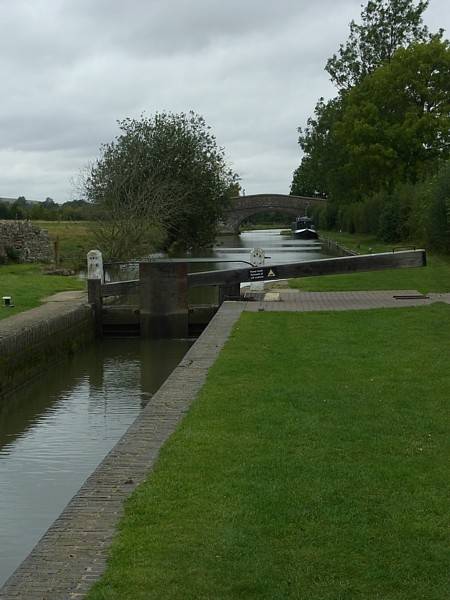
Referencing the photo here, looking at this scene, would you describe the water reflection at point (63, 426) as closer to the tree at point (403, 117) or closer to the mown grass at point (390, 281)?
the mown grass at point (390, 281)

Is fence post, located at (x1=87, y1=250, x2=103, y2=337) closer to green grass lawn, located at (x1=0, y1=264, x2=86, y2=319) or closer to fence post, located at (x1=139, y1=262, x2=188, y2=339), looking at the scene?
fence post, located at (x1=139, y1=262, x2=188, y2=339)

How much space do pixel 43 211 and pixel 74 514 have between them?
6131 centimetres

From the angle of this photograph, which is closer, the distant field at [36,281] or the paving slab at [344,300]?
the paving slab at [344,300]

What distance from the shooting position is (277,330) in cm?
1205

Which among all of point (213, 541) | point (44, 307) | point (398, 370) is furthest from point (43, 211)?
point (213, 541)

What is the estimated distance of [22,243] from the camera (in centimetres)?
2964

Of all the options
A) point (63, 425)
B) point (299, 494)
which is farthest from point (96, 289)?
point (299, 494)

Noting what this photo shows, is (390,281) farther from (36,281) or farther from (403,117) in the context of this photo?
(403,117)

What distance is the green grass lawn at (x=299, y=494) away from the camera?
3805 mm

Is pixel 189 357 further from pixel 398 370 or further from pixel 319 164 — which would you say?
pixel 319 164

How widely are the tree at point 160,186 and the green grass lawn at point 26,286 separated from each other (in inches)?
233

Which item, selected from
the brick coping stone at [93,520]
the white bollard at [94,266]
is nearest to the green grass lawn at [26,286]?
the white bollard at [94,266]

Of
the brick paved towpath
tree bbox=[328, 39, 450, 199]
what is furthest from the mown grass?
tree bbox=[328, 39, 450, 199]

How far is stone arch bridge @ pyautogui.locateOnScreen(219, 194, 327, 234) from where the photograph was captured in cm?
9462
